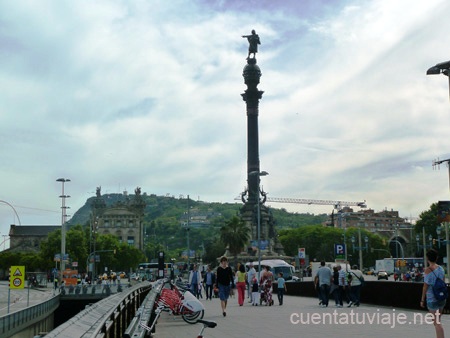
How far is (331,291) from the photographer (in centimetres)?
2694

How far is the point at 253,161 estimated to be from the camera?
364ft

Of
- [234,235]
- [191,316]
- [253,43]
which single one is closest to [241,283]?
[191,316]

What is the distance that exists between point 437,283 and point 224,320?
29.4 feet

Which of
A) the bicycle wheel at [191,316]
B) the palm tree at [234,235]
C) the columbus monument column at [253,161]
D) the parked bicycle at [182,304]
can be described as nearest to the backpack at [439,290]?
the parked bicycle at [182,304]

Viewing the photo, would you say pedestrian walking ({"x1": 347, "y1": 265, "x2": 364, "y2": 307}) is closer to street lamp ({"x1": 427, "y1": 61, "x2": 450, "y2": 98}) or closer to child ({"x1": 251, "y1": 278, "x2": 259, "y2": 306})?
child ({"x1": 251, "y1": 278, "x2": 259, "y2": 306})

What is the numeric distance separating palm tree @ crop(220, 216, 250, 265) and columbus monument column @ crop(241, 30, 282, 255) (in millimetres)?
8829

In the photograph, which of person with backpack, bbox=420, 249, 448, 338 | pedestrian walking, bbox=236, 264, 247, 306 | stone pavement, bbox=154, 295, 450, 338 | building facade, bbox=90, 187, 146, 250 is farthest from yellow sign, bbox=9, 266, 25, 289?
building facade, bbox=90, 187, 146, 250

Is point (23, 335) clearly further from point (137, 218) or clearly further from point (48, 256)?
point (137, 218)

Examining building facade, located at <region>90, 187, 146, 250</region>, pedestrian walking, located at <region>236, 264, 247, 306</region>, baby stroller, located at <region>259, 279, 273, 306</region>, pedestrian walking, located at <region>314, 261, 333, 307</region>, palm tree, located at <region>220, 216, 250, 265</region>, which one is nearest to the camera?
pedestrian walking, located at <region>314, 261, 333, 307</region>

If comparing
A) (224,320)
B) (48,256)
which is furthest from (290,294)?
(48,256)

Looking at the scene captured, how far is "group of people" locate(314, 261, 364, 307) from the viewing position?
82.8ft

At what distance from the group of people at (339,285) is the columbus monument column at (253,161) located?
264ft

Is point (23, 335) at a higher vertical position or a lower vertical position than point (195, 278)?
lower

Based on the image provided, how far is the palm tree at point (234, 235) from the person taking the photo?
96938 mm
